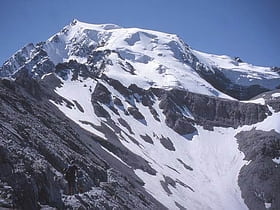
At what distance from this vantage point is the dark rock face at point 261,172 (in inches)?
4988

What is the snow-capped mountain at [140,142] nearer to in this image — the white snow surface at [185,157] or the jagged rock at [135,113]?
the jagged rock at [135,113]

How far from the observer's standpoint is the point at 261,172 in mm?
136375

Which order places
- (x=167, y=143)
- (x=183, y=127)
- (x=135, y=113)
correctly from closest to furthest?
(x=167, y=143), (x=135, y=113), (x=183, y=127)

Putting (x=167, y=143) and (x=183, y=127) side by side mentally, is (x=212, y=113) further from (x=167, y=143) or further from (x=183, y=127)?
(x=167, y=143)

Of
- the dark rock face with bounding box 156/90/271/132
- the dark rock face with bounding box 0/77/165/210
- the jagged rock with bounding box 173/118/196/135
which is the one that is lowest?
the dark rock face with bounding box 0/77/165/210

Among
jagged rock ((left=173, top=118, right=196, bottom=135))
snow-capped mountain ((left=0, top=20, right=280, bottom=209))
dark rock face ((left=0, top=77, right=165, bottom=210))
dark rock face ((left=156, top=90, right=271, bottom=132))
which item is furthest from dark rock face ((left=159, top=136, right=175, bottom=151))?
dark rock face ((left=0, top=77, right=165, bottom=210))

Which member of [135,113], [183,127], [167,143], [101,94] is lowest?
[167,143]

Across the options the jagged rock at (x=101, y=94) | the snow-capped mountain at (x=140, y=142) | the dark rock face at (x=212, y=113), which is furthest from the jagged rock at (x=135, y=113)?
the dark rock face at (x=212, y=113)

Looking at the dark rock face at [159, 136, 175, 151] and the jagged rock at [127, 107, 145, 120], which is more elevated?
the jagged rock at [127, 107, 145, 120]

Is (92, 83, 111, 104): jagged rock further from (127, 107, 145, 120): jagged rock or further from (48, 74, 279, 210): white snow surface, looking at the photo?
(127, 107, 145, 120): jagged rock

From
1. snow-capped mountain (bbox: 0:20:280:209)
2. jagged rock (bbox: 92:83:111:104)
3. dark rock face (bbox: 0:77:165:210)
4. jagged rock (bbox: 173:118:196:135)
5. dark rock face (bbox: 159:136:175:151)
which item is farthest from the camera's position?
jagged rock (bbox: 173:118:196:135)

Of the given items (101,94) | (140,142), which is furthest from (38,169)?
(101,94)

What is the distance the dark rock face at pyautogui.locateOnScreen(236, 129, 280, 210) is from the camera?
127 m

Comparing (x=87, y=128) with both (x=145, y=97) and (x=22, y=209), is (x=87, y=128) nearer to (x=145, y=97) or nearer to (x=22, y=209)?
(x=145, y=97)
